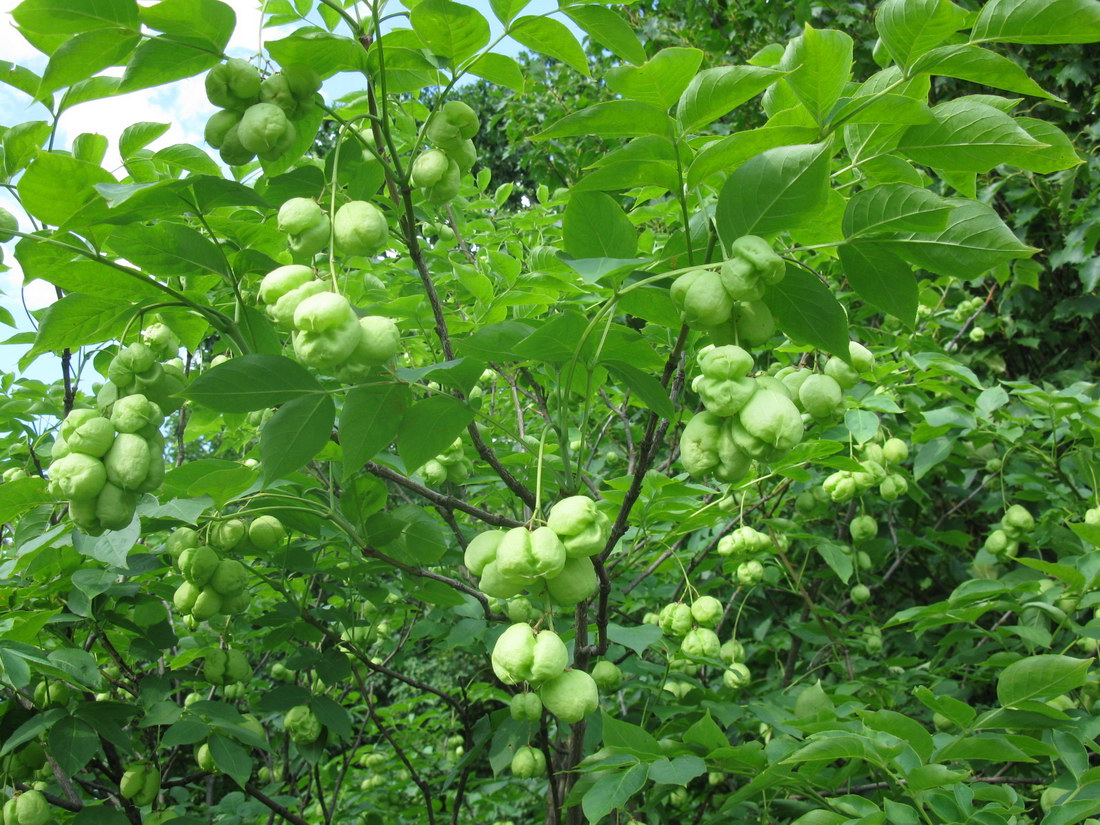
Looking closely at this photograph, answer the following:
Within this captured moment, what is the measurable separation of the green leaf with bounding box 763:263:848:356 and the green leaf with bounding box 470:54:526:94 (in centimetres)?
66

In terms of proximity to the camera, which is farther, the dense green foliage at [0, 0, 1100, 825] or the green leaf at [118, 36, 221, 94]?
the green leaf at [118, 36, 221, 94]

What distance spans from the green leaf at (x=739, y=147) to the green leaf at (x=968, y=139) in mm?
182

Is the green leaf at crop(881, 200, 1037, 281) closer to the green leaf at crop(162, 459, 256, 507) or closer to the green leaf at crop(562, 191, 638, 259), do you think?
the green leaf at crop(562, 191, 638, 259)

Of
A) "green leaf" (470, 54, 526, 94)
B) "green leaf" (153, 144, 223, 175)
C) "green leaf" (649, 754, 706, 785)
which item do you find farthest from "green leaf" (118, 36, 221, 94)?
"green leaf" (649, 754, 706, 785)

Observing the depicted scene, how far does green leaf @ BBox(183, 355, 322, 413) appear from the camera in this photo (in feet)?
4.00

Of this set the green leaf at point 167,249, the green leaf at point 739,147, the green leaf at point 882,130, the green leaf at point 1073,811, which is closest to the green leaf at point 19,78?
the green leaf at point 167,249

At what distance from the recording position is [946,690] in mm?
3508

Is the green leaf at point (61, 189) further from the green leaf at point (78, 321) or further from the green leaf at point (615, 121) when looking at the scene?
the green leaf at point (615, 121)

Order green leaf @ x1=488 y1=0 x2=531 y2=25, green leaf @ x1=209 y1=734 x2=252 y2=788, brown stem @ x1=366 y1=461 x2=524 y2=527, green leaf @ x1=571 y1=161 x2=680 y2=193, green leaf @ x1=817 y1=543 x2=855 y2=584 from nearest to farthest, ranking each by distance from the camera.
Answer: green leaf @ x1=571 y1=161 x2=680 y2=193 → green leaf @ x1=488 y1=0 x2=531 y2=25 → brown stem @ x1=366 y1=461 x2=524 y2=527 → green leaf @ x1=209 y1=734 x2=252 y2=788 → green leaf @ x1=817 y1=543 x2=855 y2=584

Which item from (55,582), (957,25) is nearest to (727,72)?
(957,25)

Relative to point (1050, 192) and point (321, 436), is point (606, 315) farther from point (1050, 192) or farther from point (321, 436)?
point (1050, 192)

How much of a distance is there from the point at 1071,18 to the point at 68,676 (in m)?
2.46

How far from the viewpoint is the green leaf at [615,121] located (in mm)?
1228

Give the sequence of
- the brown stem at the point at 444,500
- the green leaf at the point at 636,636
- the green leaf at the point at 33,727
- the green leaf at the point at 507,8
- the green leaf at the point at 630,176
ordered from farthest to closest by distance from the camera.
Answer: the green leaf at the point at 636,636 → the green leaf at the point at 33,727 → the brown stem at the point at 444,500 → the green leaf at the point at 507,8 → the green leaf at the point at 630,176
